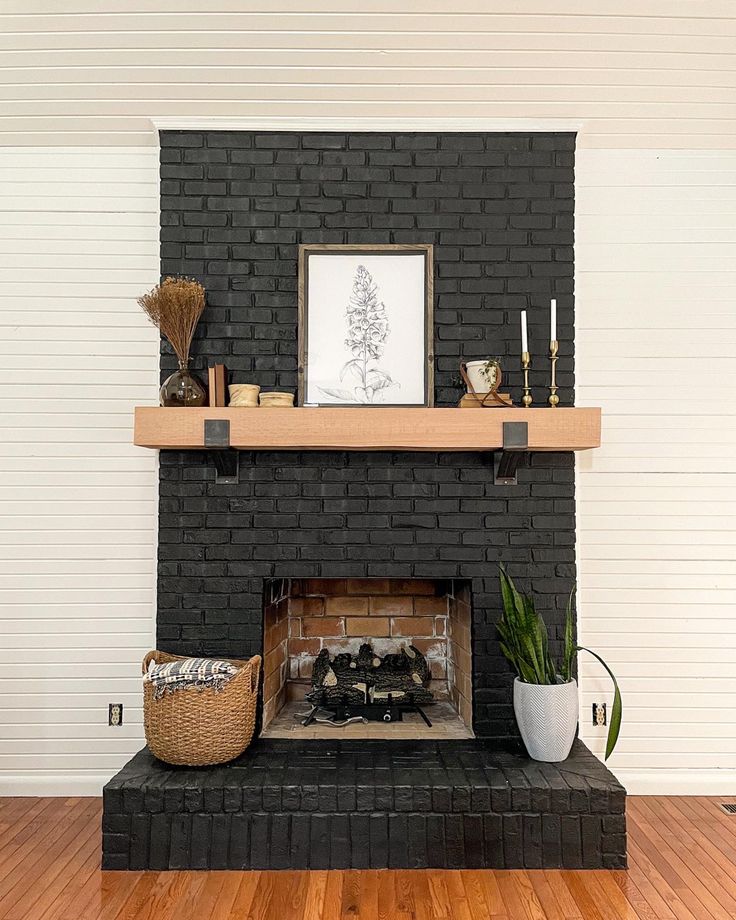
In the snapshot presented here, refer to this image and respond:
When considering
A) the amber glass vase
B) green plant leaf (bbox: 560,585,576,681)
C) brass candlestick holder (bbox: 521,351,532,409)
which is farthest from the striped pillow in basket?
brass candlestick holder (bbox: 521,351,532,409)

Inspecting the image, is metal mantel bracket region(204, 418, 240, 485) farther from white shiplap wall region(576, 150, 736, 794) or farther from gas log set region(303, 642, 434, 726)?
white shiplap wall region(576, 150, 736, 794)

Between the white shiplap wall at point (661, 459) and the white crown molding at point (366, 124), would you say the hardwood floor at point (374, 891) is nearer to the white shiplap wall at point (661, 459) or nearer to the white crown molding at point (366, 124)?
the white shiplap wall at point (661, 459)

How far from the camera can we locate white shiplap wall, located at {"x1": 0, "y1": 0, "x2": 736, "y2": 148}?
2508 mm

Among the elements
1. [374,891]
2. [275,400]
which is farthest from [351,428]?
[374,891]

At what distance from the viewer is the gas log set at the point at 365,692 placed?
304 centimetres

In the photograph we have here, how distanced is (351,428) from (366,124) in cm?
124

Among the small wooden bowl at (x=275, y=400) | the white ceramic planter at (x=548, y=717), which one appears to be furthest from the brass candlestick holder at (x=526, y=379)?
the white ceramic planter at (x=548, y=717)

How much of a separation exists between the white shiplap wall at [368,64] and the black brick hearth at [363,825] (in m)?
2.48

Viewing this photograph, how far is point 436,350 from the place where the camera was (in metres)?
2.92

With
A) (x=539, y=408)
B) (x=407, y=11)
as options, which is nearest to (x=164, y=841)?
(x=539, y=408)

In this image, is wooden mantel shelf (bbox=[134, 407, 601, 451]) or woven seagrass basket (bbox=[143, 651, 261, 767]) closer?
woven seagrass basket (bbox=[143, 651, 261, 767])

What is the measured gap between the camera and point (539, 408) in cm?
278

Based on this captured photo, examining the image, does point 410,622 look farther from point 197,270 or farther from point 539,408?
point 197,270

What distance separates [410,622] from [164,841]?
1344 mm
